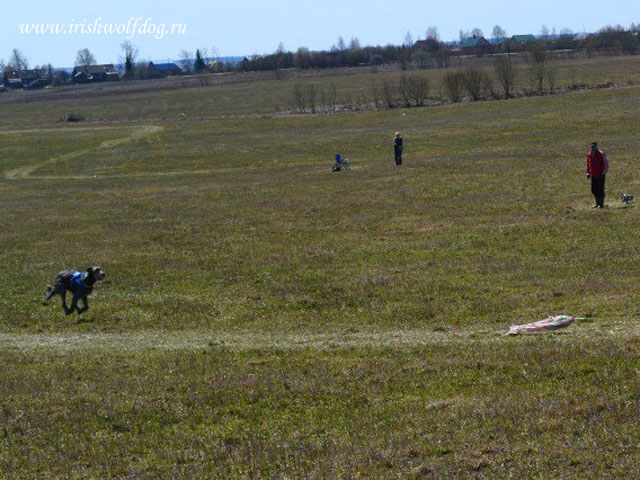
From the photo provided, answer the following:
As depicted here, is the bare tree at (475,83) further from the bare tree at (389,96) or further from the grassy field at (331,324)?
the grassy field at (331,324)

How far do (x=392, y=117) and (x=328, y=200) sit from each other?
5137 centimetres

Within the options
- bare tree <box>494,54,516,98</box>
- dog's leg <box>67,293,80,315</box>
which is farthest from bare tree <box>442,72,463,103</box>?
dog's leg <box>67,293,80,315</box>

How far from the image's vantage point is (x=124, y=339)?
21.1 m

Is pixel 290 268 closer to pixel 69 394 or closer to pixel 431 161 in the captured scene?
pixel 69 394

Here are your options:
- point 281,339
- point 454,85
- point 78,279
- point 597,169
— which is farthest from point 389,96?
point 281,339

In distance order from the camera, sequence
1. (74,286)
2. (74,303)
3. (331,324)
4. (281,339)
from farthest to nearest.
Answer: (74,303)
(74,286)
(331,324)
(281,339)

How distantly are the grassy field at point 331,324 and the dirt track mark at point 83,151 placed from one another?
13046mm

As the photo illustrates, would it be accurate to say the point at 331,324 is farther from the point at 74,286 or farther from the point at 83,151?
the point at 83,151

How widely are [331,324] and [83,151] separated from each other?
66.0m

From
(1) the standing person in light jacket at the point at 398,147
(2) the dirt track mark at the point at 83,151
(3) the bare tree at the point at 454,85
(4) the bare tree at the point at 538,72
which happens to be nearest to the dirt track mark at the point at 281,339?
(1) the standing person in light jacket at the point at 398,147

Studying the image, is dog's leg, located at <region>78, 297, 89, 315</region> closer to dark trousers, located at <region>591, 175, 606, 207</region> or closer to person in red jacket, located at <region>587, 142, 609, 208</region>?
person in red jacket, located at <region>587, 142, 609, 208</region>

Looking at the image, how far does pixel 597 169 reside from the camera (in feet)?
106

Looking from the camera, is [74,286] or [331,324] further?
[74,286]

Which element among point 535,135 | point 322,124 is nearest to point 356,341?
point 535,135
